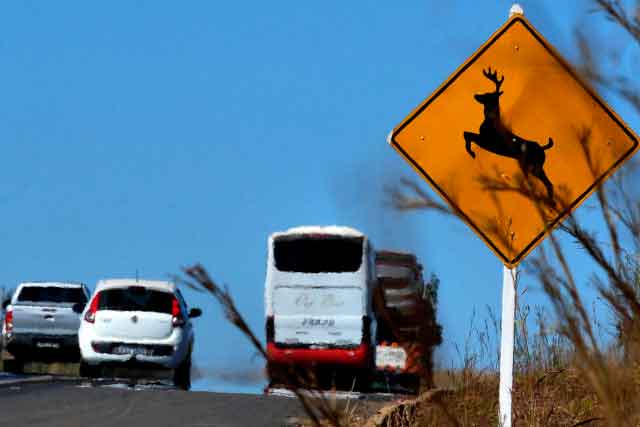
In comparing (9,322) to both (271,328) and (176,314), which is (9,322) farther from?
(176,314)

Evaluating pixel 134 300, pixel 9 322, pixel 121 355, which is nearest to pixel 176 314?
pixel 134 300

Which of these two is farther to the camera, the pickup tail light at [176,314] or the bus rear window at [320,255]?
the bus rear window at [320,255]

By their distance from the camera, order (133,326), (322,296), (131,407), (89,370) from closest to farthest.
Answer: (131,407)
(133,326)
(89,370)
(322,296)

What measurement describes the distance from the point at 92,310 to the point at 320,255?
6.46 meters

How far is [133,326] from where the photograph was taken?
23.7 m

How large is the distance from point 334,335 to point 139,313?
5.54 metres

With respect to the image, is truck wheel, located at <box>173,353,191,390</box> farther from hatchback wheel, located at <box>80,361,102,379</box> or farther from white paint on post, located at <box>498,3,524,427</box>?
white paint on post, located at <box>498,3,524,427</box>

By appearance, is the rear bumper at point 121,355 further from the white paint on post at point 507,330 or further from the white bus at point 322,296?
the white paint on post at point 507,330

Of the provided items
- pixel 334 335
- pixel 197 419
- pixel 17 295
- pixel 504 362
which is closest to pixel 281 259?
pixel 334 335

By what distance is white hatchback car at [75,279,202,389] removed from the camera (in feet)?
77.6

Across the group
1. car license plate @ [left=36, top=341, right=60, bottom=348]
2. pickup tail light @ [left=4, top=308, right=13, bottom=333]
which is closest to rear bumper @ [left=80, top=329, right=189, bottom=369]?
car license plate @ [left=36, top=341, right=60, bottom=348]

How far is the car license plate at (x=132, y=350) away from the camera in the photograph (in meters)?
23.6

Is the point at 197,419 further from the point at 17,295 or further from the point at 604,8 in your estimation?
the point at 17,295

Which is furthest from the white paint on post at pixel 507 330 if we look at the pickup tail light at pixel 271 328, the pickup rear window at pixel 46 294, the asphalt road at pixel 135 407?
the pickup rear window at pixel 46 294
